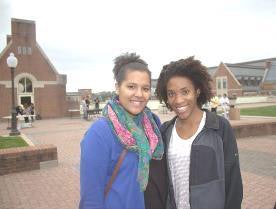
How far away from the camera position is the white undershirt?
8.46 ft

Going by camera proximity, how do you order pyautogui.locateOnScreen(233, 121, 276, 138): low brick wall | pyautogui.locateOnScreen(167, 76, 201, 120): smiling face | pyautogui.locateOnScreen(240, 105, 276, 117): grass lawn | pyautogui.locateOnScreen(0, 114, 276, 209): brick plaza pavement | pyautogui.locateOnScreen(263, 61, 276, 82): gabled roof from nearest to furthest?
pyautogui.locateOnScreen(167, 76, 201, 120): smiling face → pyautogui.locateOnScreen(0, 114, 276, 209): brick plaza pavement → pyautogui.locateOnScreen(233, 121, 276, 138): low brick wall → pyautogui.locateOnScreen(240, 105, 276, 117): grass lawn → pyautogui.locateOnScreen(263, 61, 276, 82): gabled roof

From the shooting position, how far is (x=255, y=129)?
Result: 43.5ft

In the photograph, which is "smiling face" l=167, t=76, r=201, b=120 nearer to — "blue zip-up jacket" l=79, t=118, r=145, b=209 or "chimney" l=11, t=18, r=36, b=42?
"blue zip-up jacket" l=79, t=118, r=145, b=209

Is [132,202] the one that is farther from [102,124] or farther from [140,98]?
[140,98]

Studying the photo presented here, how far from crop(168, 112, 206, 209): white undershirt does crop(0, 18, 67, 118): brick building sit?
103ft

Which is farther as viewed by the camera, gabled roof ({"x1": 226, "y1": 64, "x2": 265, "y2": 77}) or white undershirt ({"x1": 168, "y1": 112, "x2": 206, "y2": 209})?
gabled roof ({"x1": 226, "y1": 64, "x2": 265, "y2": 77})

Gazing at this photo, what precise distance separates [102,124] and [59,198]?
431 cm

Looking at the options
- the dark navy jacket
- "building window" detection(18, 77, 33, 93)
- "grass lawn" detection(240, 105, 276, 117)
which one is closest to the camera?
the dark navy jacket

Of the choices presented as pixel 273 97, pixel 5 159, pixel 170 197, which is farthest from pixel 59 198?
pixel 273 97

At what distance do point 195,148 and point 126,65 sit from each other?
822mm

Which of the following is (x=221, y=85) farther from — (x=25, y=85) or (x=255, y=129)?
(x=255, y=129)

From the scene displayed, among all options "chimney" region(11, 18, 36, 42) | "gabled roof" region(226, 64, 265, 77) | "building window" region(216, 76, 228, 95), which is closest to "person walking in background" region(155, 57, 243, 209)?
"chimney" region(11, 18, 36, 42)

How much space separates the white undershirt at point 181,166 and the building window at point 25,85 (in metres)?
32.1

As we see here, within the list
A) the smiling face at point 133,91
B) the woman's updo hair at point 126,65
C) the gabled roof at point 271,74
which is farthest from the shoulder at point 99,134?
the gabled roof at point 271,74
